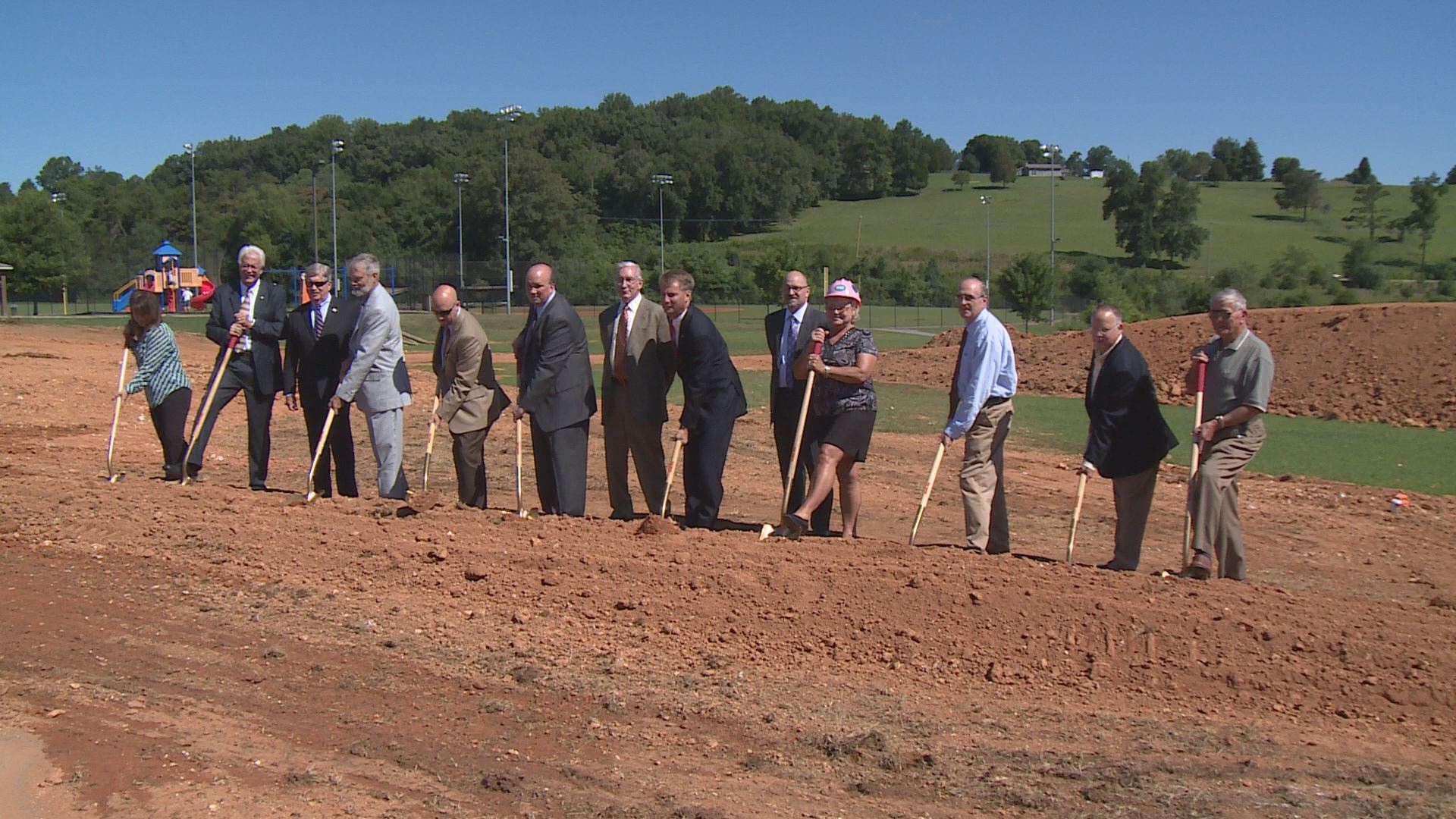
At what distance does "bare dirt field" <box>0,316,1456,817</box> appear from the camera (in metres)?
4.99

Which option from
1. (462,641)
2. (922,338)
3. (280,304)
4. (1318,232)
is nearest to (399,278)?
(922,338)

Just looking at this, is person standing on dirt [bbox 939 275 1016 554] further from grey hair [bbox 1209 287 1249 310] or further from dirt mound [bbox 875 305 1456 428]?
dirt mound [bbox 875 305 1456 428]

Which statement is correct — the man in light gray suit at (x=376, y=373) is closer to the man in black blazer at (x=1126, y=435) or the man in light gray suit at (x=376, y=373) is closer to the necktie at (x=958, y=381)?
the necktie at (x=958, y=381)

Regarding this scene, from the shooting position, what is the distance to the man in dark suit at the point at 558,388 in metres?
9.19

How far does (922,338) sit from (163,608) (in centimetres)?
4333

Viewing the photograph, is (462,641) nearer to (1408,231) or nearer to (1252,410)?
(1252,410)

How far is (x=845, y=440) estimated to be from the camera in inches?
327

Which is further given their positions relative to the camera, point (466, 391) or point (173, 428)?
point (173, 428)

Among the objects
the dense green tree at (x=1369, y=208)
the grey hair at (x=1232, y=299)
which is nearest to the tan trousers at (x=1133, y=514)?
the grey hair at (x=1232, y=299)

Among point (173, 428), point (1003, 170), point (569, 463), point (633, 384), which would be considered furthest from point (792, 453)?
point (1003, 170)

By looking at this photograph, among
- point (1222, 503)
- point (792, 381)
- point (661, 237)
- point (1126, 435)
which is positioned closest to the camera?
point (1222, 503)

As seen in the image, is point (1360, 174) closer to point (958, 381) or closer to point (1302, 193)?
point (1302, 193)

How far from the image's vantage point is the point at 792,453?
914cm

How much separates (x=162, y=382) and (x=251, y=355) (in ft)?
2.61
